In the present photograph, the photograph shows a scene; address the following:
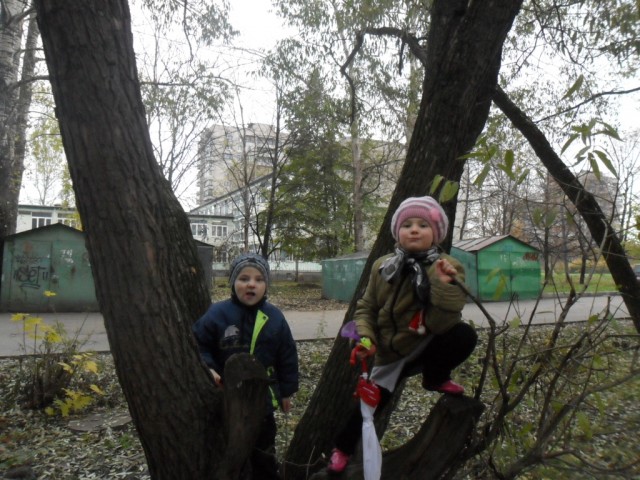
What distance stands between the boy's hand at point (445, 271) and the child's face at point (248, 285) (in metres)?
1.27

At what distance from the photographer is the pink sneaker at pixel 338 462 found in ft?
6.44

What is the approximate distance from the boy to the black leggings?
29.4 inches

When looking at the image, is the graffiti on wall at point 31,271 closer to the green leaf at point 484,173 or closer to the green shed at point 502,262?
the green shed at point 502,262

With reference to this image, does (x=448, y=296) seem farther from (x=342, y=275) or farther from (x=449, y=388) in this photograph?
(x=342, y=275)

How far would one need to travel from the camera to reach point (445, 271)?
5.78ft

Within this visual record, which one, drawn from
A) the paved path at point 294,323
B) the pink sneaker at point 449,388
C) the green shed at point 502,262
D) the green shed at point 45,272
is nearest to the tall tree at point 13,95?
the green shed at point 45,272

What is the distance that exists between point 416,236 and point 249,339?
1241 mm

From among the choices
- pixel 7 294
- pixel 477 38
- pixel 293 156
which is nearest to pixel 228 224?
pixel 293 156

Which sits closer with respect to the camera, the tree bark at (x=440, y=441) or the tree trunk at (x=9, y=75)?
the tree bark at (x=440, y=441)

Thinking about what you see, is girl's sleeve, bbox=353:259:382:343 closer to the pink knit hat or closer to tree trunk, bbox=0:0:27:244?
the pink knit hat

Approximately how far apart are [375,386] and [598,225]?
11.0ft

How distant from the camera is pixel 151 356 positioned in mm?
1900

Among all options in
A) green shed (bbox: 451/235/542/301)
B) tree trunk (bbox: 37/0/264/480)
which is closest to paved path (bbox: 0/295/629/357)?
green shed (bbox: 451/235/542/301)

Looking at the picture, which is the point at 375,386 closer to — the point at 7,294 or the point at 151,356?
the point at 151,356
